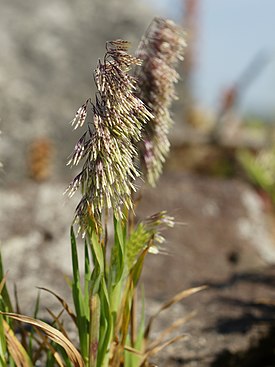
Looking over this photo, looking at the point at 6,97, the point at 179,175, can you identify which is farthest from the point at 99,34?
the point at 179,175

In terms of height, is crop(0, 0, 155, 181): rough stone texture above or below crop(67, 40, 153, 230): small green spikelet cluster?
above

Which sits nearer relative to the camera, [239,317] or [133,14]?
[239,317]

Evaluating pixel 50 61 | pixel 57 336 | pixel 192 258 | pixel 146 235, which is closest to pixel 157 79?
pixel 146 235

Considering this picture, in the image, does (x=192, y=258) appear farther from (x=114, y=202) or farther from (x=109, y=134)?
(x=109, y=134)

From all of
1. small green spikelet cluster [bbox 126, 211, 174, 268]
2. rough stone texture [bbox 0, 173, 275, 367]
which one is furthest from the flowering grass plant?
rough stone texture [bbox 0, 173, 275, 367]

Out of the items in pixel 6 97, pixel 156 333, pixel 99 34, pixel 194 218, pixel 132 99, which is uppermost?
pixel 99 34

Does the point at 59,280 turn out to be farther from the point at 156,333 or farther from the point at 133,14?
the point at 133,14

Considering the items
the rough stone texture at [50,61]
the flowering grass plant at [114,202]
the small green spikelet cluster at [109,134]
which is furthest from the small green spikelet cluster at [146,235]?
the rough stone texture at [50,61]

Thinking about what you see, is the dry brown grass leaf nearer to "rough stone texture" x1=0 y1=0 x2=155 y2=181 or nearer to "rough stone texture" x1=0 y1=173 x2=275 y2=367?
"rough stone texture" x1=0 y1=173 x2=275 y2=367

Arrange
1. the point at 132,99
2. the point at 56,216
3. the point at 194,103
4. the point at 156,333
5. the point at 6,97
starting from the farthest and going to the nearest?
the point at 194,103, the point at 6,97, the point at 56,216, the point at 156,333, the point at 132,99
